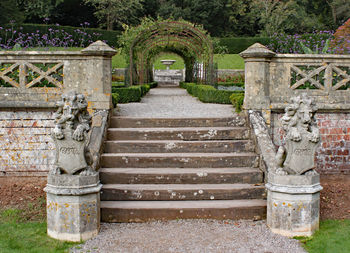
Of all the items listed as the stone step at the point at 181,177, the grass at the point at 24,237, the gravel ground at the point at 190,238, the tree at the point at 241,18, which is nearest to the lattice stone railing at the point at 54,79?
the stone step at the point at 181,177

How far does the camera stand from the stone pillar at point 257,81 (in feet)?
23.7

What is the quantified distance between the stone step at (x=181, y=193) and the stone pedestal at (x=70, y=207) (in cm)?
82

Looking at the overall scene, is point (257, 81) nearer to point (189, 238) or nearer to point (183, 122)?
point (183, 122)

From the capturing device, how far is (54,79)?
7352mm

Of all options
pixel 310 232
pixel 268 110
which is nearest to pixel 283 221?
pixel 310 232

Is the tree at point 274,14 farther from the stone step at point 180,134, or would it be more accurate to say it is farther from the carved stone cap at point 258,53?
the stone step at point 180,134

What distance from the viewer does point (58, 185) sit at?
4961 mm

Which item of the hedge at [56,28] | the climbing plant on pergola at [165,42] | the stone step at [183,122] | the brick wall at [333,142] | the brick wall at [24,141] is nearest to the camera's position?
the stone step at [183,122]

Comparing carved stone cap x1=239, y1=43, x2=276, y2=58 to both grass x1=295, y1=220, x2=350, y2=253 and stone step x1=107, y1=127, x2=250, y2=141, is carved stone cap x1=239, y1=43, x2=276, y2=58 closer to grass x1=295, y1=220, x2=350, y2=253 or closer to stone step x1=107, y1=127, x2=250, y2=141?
stone step x1=107, y1=127, x2=250, y2=141

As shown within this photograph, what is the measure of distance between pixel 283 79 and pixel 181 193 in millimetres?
3192

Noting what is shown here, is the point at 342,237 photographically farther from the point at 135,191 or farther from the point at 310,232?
the point at 135,191

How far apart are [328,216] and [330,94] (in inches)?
105

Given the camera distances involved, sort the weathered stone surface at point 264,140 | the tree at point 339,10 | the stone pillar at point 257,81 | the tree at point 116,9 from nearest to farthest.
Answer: the weathered stone surface at point 264,140
the stone pillar at point 257,81
the tree at point 116,9
the tree at point 339,10

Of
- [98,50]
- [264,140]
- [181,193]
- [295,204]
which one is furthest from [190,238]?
[98,50]
